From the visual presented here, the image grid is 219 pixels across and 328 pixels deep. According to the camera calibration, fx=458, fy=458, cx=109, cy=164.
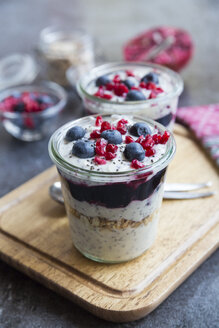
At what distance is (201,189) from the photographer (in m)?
1.81

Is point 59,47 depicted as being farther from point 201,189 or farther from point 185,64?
point 201,189

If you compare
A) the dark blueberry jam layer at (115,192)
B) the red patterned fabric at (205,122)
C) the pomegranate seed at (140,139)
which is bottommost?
the red patterned fabric at (205,122)

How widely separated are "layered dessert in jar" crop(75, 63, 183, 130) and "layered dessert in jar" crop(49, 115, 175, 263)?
8.2 inches

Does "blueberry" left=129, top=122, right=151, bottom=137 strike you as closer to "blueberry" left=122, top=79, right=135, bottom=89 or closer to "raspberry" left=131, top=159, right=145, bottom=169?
"raspberry" left=131, top=159, right=145, bottom=169

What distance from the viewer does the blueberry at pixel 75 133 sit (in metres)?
1.41

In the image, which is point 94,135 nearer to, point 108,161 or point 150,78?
point 108,161

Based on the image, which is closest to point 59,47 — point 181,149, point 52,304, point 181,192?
point 181,149

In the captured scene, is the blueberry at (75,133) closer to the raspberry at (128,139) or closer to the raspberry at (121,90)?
the raspberry at (128,139)

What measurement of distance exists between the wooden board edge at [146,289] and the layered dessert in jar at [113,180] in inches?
5.2

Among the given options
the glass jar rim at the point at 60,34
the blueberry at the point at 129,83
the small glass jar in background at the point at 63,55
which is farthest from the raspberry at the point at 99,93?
the glass jar rim at the point at 60,34

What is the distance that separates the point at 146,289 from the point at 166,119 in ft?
2.37

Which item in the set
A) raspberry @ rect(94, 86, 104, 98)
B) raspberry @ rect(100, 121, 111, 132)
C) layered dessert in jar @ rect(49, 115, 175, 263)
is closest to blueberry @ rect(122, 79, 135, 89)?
raspberry @ rect(94, 86, 104, 98)

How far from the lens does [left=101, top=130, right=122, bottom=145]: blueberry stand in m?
1.36

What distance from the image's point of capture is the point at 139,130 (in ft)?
4.63
